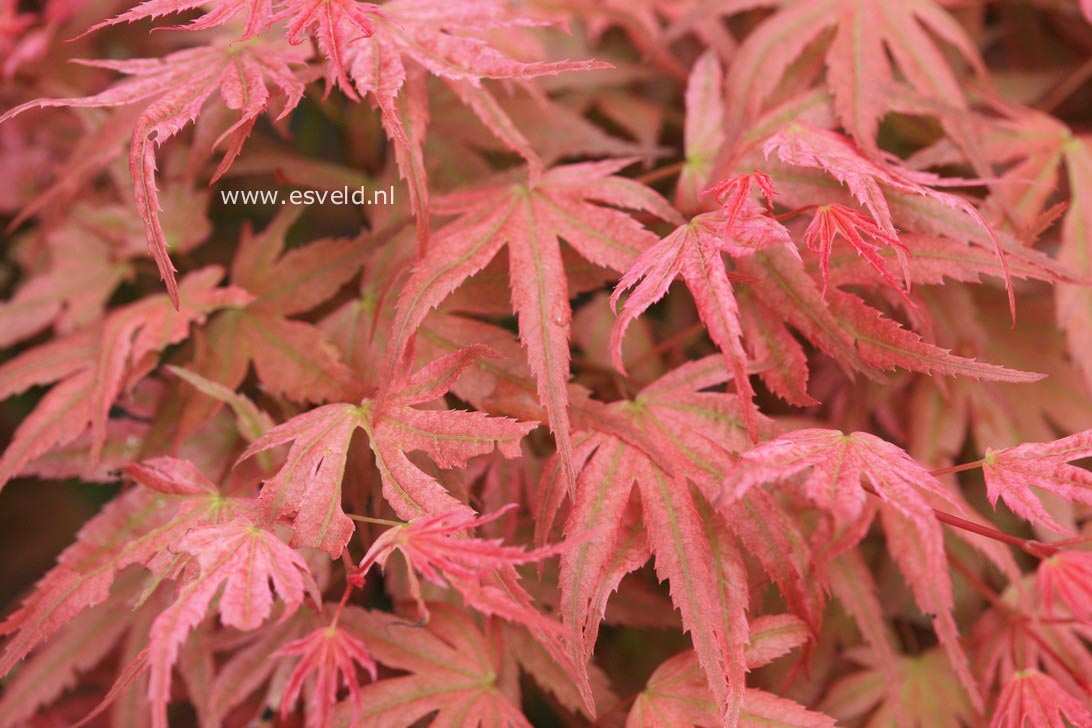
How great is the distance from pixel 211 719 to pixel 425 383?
311 mm

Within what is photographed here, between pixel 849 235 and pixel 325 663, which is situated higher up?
pixel 849 235

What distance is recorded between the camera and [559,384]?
0.55 m

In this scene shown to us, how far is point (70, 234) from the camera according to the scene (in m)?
0.86

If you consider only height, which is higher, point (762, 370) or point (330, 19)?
point (330, 19)

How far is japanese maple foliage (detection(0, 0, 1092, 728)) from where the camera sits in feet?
1.75

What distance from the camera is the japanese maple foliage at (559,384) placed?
53 centimetres

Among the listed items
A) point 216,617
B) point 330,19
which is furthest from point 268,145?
point 216,617

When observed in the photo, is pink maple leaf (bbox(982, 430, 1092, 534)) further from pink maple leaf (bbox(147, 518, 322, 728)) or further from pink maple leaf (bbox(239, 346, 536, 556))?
pink maple leaf (bbox(147, 518, 322, 728))

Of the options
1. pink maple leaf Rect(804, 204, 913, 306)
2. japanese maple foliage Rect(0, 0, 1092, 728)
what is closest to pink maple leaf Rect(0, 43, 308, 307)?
japanese maple foliage Rect(0, 0, 1092, 728)

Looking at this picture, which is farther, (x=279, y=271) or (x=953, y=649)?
(x=279, y=271)

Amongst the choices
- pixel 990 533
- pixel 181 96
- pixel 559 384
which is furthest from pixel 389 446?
pixel 990 533

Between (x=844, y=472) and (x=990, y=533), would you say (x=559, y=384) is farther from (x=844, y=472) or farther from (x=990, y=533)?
(x=990, y=533)

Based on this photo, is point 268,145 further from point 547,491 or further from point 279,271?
point 547,491

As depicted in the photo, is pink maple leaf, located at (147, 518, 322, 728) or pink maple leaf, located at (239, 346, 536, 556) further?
pink maple leaf, located at (239, 346, 536, 556)
